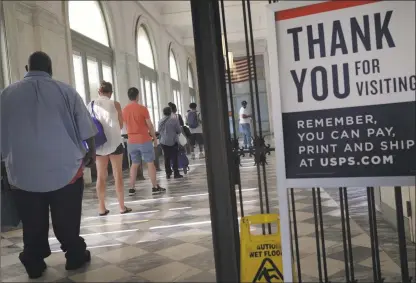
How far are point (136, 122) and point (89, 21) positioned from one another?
5250 mm

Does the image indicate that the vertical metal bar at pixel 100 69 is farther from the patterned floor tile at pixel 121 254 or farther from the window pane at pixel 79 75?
the patterned floor tile at pixel 121 254

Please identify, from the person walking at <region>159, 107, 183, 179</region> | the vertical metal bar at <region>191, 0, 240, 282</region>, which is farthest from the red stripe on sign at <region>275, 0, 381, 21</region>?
the person walking at <region>159, 107, 183, 179</region>

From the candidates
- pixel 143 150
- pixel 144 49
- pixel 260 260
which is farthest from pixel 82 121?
pixel 144 49

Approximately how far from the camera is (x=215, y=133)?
1936 mm

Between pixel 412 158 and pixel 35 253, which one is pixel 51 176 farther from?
pixel 412 158

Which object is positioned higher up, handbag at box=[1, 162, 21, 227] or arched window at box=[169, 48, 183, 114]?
arched window at box=[169, 48, 183, 114]

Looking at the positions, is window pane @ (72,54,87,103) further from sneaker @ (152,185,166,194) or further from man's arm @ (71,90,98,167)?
man's arm @ (71,90,98,167)

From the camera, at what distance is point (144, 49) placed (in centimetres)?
1489

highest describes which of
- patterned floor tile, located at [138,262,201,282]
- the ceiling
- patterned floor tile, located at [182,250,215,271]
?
the ceiling

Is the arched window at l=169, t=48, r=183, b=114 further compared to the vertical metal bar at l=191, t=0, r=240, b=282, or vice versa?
the arched window at l=169, t=48, r=183, b=114

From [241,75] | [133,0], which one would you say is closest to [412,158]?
[133,0]

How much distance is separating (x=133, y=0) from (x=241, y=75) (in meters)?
6.58

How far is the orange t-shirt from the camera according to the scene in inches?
242

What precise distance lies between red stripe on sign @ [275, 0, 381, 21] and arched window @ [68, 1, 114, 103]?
777cm
